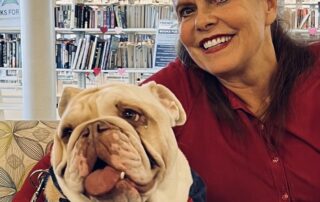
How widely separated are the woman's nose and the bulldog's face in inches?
16.4

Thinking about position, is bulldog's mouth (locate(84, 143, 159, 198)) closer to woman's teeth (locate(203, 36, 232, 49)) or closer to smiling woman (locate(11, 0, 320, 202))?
smiling woman (locate(11, 0, 320, 202))

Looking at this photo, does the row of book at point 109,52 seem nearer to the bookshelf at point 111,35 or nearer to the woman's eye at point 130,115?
the bookshelf at point 111,35

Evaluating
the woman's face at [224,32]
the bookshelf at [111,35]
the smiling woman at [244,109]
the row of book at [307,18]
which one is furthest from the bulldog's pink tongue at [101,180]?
the row of book at [307,18]

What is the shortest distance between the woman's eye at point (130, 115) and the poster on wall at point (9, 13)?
3779mm

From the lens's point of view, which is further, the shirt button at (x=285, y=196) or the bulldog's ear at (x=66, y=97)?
the shirt button at (x=285, y=196)

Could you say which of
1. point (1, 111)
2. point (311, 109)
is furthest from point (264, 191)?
point (1, 111)

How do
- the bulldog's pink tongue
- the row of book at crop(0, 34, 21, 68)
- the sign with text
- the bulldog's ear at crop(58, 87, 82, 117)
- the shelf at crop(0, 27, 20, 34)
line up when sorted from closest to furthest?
the bulldog's pink tongue
the bulldog's ear at crop(58, 87, 82, 117)
the sign with text
the shelf at crop(0, 27, 20, 34)
the row of book at crop(0, 34, 21, 68)

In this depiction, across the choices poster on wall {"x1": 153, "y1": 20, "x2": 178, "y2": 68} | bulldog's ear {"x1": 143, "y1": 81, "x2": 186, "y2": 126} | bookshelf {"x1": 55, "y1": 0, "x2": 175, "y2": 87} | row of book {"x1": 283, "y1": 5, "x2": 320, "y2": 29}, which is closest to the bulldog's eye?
bulldog's ear {"x1": 143, "y1": 81, "x2": 186, "y2": 126}

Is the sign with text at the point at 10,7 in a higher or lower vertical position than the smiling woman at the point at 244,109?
higher

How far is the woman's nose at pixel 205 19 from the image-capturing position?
114 cm

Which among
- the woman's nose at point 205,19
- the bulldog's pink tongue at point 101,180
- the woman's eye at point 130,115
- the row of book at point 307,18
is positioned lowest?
the bulldog's pink tongue at point 101,180

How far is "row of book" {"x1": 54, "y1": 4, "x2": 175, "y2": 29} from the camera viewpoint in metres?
4.44

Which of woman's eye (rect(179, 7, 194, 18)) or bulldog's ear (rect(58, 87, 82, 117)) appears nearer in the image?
bulldog's ear (rect(58, 87, 82, 117))

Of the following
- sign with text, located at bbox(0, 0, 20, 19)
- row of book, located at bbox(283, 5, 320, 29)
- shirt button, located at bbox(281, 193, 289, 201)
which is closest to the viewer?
shirt button, located at bbox(281, 193, 289, 201)
